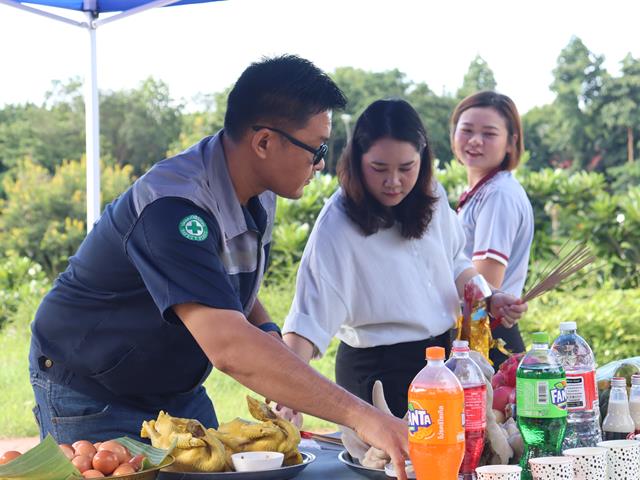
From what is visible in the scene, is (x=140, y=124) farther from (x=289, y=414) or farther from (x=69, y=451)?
(x=69, y=451)

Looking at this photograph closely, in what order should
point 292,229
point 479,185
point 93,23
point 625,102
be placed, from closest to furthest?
point 479,185 → point 93,23 → point 292,229 → point 625,102

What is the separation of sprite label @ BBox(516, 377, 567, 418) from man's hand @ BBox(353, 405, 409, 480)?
0.84ft

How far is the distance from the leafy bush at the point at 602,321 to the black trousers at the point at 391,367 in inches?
163

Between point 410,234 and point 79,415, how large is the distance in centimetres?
118

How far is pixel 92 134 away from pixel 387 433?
2.85 m

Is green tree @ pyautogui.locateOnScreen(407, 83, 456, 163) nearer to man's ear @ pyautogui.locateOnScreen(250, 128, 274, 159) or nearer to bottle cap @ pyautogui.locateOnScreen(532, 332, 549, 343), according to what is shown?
man's ear @ pyautogui.locateOnScreen(250, 128, 274, 159)

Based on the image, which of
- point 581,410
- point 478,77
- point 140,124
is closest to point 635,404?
point 581,410

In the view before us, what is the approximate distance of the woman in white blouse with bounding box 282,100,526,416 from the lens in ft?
9.75

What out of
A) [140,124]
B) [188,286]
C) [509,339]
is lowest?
[509,339]

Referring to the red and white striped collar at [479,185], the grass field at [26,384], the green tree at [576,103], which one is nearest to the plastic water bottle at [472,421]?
the red and white striped collar at [479,185]

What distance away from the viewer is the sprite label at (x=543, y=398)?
197 cm

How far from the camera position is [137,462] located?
190 cm

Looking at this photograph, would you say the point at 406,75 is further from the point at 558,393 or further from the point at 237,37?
the point at 558,393

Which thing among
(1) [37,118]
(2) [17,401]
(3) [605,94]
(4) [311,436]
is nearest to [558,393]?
(4) [311,436]
